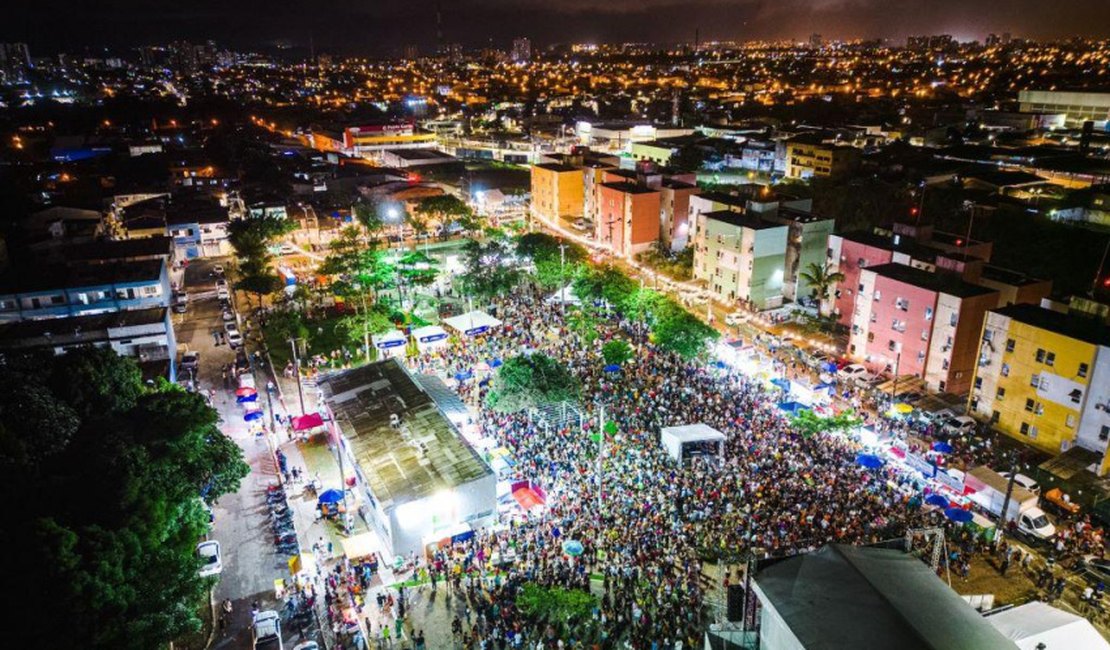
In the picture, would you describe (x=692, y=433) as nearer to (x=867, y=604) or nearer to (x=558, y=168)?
(x=867, y=604)

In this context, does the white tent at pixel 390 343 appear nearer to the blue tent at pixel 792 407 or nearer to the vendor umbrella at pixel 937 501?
the blue tent at pixel 792 407

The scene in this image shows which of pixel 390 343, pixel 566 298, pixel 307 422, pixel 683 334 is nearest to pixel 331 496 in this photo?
pixel 307 422

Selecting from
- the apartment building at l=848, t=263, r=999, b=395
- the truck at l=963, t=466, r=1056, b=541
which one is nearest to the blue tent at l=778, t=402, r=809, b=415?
the truck at l=963, t=466, r=1056, b=541

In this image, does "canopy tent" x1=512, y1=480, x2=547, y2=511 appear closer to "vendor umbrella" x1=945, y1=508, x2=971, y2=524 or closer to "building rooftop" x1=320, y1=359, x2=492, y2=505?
"building rooftop" x1=320, y1=359, x2=492, y2=505

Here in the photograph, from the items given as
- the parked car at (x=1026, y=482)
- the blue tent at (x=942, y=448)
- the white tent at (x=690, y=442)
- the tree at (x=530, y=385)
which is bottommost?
the parked car at (x=1026, y=482)

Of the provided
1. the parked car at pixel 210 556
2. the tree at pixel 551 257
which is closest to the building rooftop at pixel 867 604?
the parked car at pixel 210 556

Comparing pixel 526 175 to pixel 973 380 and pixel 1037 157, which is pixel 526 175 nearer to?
pixel 1037 157
